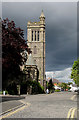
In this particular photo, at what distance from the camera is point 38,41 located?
7006 centimetres

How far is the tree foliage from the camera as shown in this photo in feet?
35.0

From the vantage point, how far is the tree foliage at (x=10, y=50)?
420 inches

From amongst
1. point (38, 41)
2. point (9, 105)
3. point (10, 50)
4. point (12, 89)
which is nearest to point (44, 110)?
point (9, 105)

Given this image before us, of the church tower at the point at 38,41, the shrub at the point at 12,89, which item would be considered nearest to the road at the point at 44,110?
the shrub at the point at 12,89

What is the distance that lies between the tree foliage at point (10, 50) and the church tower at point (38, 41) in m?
51.5

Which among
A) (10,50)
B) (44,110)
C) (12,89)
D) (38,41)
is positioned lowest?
(12,89)

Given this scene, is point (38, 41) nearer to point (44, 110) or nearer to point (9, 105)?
point (9, 105)

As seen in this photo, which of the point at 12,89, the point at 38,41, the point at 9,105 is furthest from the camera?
the point at 38,41

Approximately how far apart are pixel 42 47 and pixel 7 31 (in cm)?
5608

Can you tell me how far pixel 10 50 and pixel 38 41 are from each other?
5903 centimetres

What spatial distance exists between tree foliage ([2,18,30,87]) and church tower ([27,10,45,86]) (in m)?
51.5

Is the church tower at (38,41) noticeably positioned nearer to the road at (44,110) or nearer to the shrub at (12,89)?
the shrub at (12,89)

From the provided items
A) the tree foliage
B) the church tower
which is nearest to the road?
the tree foliage

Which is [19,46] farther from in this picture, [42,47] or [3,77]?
[42,47]
